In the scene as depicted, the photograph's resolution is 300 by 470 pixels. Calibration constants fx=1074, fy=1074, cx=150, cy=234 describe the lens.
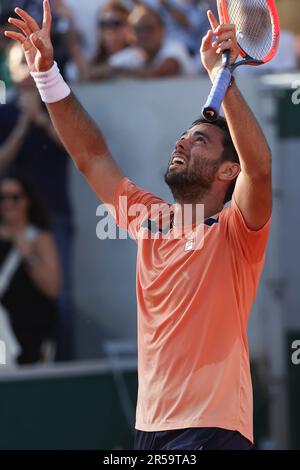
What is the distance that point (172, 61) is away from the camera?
7.59 m

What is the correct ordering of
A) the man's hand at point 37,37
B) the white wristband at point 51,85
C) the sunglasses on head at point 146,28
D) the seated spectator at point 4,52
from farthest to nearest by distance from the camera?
the sunglasses on head at point 146,28 → the seated spectator at point 4,52 → the white wristband at point 51,85 → the man's hand at point 37,37

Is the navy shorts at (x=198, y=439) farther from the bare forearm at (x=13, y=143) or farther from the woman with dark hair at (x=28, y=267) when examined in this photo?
the bare forearm at (x=13, y=143)

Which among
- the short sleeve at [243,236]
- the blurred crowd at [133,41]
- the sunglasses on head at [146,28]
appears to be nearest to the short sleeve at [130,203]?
the short sleeve at [243,236]

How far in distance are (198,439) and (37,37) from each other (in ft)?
5.53

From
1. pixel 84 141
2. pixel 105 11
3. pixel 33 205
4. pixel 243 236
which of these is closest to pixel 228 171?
pixel 243 236

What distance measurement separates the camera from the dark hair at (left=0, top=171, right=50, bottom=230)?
276 inches

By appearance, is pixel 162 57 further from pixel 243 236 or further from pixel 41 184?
pixel 243 236

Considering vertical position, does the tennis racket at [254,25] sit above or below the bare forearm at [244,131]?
above

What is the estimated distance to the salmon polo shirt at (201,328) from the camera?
3.87 metres

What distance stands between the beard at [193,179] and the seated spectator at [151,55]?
11.7 feet

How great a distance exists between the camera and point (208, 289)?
392 cm

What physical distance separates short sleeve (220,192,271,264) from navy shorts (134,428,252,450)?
0.64 meters

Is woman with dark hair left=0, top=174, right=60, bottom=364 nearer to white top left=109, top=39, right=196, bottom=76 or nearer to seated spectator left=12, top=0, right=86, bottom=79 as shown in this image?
seated spectator left=12, top=0, right=86, bottom=79
